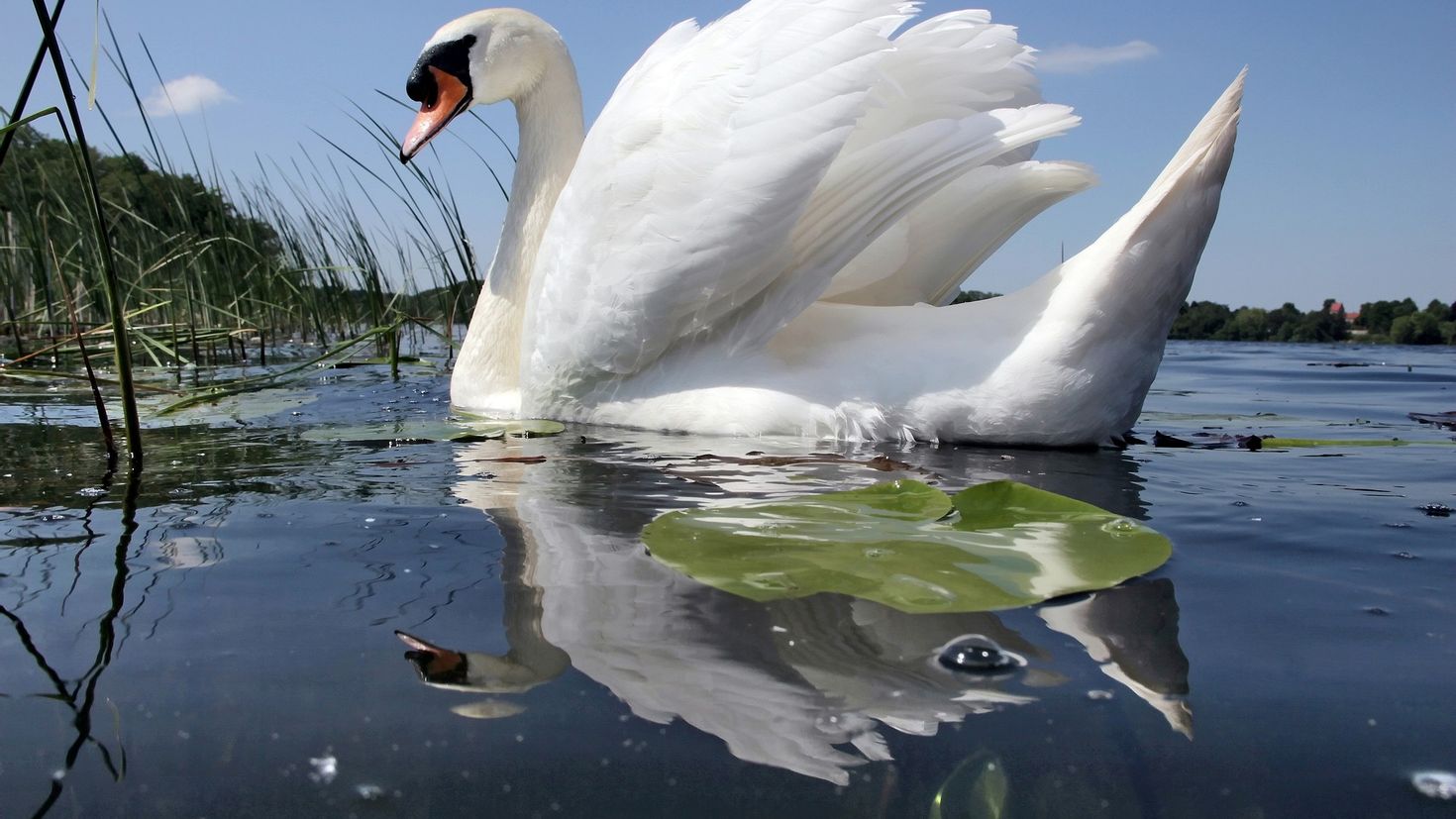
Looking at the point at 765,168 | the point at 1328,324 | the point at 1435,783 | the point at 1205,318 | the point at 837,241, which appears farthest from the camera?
the point at 1205,318

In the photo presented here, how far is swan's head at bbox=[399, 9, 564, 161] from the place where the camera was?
414cm

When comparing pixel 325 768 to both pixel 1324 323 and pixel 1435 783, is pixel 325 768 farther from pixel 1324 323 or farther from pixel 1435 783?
pixel 1324 323

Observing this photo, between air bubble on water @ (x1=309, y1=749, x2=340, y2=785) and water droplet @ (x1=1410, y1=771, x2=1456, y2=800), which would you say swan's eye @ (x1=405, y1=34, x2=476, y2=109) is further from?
water droplet @ (x1=1410, y1=771, x2=1456, y2=800)

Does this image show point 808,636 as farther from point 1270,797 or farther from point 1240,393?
point 1240,393

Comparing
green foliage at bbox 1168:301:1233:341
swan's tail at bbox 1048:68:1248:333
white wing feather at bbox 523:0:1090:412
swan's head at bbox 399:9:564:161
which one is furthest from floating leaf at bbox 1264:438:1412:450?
green foliage at bbox 1168:301:1233:341

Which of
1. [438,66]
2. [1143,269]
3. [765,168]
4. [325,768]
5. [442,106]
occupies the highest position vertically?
[438,66]

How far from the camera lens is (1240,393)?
20.6 ft

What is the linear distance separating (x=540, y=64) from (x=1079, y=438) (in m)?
2.52

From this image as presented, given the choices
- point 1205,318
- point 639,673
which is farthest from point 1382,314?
point 639,673

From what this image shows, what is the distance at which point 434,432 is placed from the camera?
346 centimetres

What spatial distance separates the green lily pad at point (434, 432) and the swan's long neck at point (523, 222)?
0.54 metres

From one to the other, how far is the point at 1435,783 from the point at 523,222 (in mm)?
3735

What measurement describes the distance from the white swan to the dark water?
0.66 metres

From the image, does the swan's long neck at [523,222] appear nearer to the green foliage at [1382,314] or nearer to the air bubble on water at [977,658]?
the air bubble on water at [977,658]
